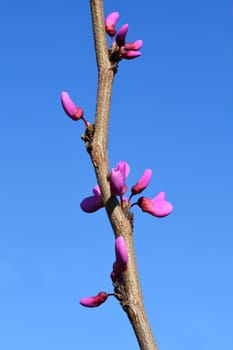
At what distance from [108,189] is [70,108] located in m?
0.65

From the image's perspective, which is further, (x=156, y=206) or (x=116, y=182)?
(x=156, y=206)

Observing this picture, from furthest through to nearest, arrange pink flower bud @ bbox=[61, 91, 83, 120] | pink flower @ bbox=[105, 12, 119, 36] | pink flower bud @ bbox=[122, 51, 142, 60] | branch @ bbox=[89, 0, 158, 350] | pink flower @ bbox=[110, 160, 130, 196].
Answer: pink flower @ bbox=[105, 12, 119, 36]
pink flower bud @ bbox=[122, 51, 142, 60]
pink flower bud @ bbox=[61, 91, 83, 120]
pink flower @ bbox=[110, 160, 130, 196]
branch @ bbox=[89, 0, 158, 350]

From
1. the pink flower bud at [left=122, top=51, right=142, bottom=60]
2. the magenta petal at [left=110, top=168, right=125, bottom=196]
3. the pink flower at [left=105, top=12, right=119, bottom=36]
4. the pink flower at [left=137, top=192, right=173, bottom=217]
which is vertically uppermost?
the pink flower at [left=105, top=12, right=119, bottom=36]

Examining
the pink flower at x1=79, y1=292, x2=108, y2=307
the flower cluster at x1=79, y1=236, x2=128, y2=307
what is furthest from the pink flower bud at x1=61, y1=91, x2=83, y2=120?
the pink flower at x1=79, y1=292, x2=108, y2=307

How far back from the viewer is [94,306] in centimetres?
301

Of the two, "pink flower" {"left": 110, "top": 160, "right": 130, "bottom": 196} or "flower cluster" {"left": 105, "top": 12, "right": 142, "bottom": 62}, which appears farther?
"flower cluster" {"left": 105, "top": 12, "right": 142, "bottom": 62}

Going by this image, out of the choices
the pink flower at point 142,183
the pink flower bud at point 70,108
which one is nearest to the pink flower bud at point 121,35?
the pink flower bud at point 70,108

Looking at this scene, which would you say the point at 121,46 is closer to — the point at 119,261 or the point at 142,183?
the point at 142,183

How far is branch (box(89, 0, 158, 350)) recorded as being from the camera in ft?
8.20

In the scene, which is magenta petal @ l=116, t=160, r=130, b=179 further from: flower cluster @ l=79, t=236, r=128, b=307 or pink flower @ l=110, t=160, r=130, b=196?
flower cluster @ l=79, t=236, r=128, b=307

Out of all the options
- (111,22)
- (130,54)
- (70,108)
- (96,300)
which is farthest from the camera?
(111,22)

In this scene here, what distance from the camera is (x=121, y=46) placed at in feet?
11.2

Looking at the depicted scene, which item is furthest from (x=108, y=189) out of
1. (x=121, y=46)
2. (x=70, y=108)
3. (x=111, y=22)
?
(x=111, y=22)

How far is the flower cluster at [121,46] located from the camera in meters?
3.27
